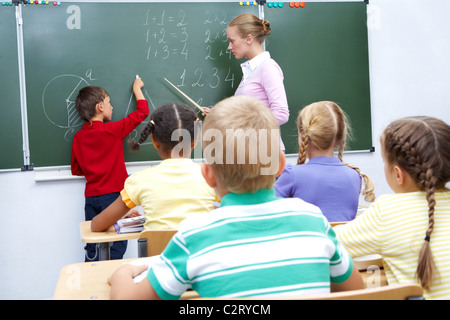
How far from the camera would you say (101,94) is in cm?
321

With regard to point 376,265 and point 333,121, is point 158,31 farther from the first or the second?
point 376,265

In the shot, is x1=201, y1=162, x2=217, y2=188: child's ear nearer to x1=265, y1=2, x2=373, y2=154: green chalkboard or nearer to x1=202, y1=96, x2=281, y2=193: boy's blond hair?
x1=202, y1=96, x2=281, y2=193: boy's blond hair

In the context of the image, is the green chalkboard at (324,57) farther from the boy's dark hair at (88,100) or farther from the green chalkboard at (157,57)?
the boy's dark hair at (88,100)

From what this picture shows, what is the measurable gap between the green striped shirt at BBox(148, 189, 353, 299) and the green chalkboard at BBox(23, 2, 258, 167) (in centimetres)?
254

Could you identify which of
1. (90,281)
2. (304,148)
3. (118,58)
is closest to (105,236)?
(90,281)

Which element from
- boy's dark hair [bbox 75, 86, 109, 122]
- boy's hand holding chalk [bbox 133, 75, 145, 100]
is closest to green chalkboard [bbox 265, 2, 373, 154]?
boy's hand holding chalk [bbox 133, 75, 145, 100]

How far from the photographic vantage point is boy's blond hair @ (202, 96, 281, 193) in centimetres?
96

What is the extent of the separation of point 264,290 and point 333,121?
1.26 meters

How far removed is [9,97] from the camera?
3.19 m

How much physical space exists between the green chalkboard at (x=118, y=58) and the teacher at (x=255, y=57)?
0.26 meters

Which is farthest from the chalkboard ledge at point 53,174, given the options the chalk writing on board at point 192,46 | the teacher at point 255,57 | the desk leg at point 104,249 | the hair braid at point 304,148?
the hair braid at point 304,148

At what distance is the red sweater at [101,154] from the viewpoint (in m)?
3.16

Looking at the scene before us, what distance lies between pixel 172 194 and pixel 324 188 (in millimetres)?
645
